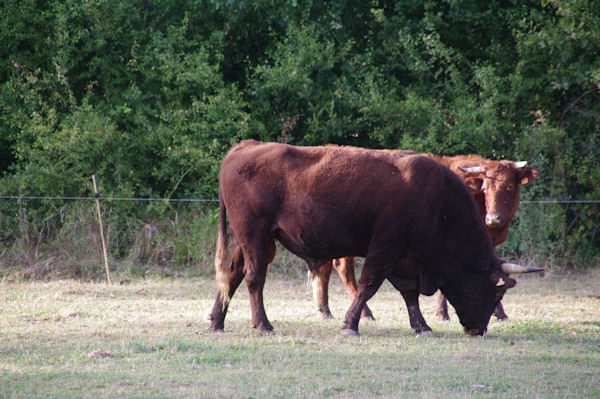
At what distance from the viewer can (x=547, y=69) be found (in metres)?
14.9

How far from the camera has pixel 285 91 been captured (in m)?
14.9

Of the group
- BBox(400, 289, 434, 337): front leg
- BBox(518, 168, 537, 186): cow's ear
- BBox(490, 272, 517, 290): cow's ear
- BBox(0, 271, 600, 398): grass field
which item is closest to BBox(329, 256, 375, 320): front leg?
BBox(0, 271, 600, 398): grass field

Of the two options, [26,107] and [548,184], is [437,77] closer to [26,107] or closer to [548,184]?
[548,184]

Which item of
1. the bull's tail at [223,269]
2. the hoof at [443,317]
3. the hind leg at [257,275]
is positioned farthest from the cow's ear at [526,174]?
the bull's tail at [223,269]

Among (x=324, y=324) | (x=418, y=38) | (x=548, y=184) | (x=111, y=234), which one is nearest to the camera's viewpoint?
(x=324, y=324)

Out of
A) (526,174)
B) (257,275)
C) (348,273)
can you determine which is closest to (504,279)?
(348,273)

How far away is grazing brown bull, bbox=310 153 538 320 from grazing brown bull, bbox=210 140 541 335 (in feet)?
4.18

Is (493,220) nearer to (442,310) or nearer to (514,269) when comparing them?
(442,310)

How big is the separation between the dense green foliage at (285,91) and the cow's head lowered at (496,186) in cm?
460

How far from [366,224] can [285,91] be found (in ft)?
25.5

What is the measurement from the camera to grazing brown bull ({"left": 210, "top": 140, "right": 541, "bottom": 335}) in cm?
745

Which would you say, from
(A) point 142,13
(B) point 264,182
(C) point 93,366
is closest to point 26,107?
(A) point 142,13

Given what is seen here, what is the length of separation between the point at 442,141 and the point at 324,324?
7.43 metres

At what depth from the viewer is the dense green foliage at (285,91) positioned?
46.4ft
